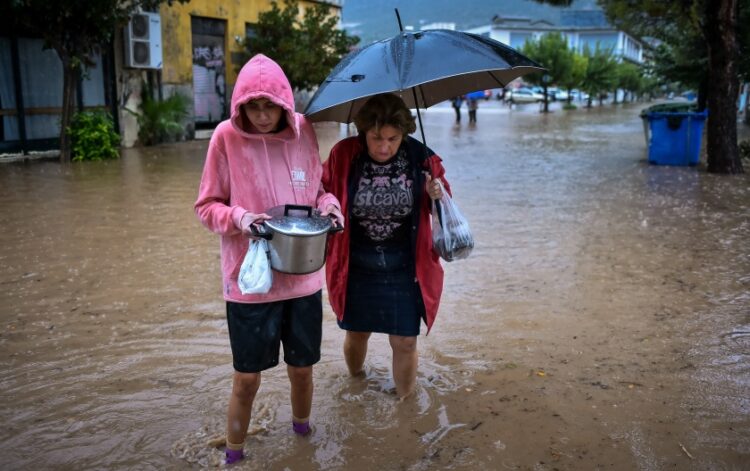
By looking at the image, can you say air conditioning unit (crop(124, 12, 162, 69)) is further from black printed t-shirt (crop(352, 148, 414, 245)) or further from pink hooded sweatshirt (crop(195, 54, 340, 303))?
pink hooded sweatshirt (crop(195, 54, 340, 303))

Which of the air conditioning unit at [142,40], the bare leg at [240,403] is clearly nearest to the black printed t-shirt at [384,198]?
the bare leg at [240,403]

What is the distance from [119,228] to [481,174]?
6.26 m

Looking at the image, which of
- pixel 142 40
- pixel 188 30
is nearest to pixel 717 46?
pixel 142 40

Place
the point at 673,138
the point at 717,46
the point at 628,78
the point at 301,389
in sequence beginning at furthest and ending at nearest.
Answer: the point at 628,78 → the point at 673,138 → the point at 717,46 → the point at 301,389

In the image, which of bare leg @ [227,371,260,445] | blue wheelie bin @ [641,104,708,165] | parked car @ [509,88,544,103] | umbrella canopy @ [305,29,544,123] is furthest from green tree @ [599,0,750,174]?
parked car @ [509,88,544,103]

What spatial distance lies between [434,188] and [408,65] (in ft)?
1.84

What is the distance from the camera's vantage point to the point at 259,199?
2742mm

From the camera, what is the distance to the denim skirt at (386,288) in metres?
3.26

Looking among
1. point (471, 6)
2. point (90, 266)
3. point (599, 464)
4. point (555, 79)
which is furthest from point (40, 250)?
point (471, 6)

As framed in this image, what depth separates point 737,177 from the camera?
10875mm

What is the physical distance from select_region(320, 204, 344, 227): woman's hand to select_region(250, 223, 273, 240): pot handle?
0.28 metres

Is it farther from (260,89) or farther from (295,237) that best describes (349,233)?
(260,89)

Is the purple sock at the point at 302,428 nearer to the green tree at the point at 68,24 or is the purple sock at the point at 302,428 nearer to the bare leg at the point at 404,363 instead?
the bare leg at the point at 404,363

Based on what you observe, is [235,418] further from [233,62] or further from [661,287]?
[233,62]
